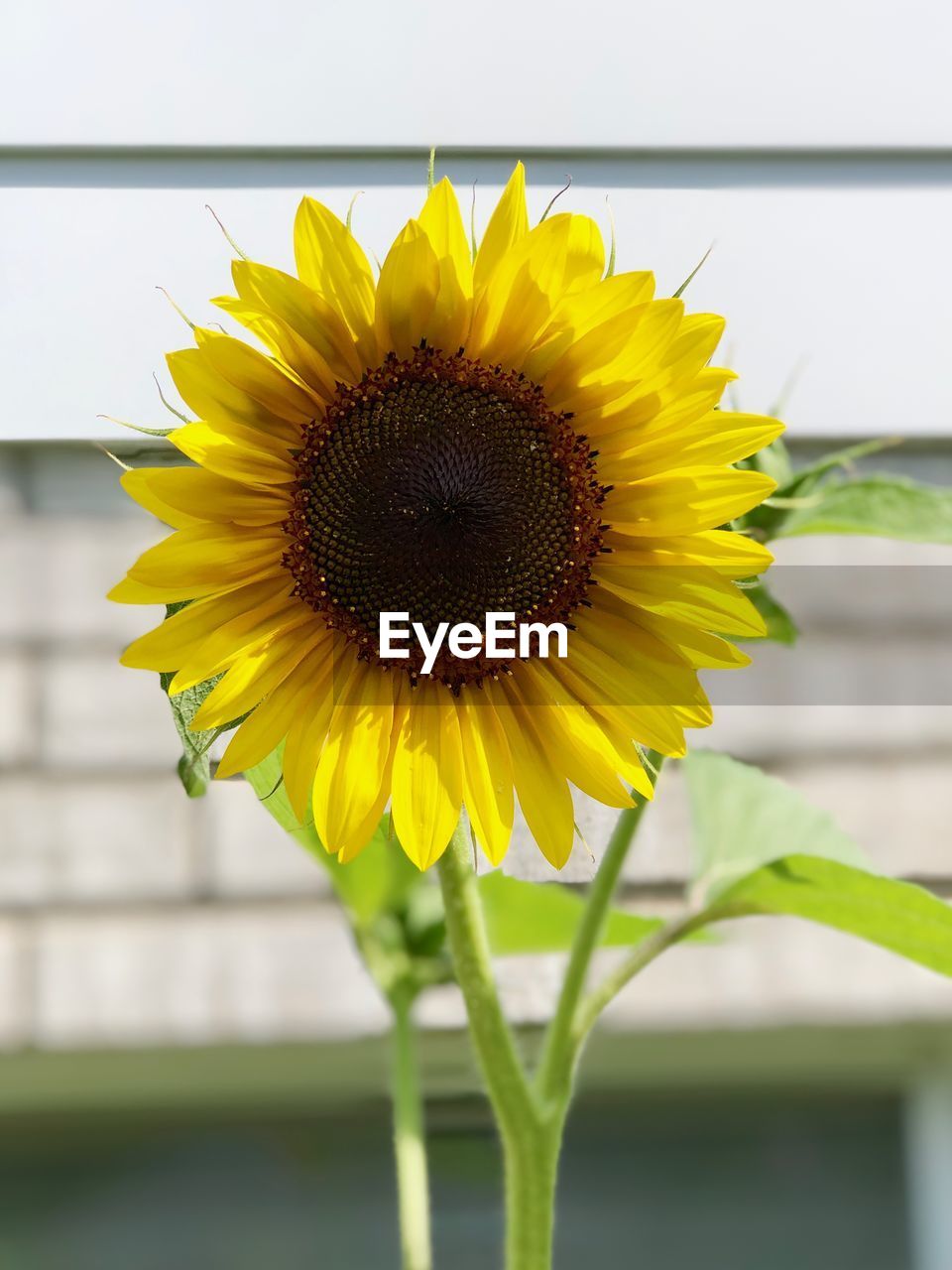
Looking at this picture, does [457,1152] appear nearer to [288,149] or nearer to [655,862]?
[655,862]

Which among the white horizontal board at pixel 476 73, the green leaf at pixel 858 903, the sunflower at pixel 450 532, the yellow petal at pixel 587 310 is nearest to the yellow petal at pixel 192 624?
the sunflower at pixel 450 532

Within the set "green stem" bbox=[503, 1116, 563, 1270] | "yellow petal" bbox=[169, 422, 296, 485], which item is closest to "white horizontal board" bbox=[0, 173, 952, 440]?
"yellow petal" bbox=[169, 422, 296, 485]

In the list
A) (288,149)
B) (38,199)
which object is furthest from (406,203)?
(38,199)

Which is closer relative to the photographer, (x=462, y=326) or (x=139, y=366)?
(x=462, y=326)

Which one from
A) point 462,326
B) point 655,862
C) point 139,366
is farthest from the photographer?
point 655,862

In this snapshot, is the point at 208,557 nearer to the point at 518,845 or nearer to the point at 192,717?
the point at 192,717

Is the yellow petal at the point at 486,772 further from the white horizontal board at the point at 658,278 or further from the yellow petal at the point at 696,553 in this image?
the white horizontal board at the point at 658,278

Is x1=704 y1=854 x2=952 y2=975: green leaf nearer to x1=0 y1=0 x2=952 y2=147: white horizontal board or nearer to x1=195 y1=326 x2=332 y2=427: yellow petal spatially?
x1=195 y1=326 x2=332 y2=427: yellow petal
